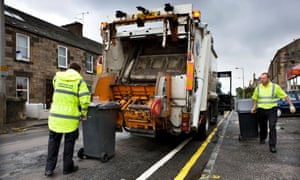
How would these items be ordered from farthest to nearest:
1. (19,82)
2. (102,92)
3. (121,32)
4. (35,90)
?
1. (35,90)
2. (19,82)
3. (121,32)
4. (102,92)

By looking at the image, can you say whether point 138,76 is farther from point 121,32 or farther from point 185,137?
point 185,137

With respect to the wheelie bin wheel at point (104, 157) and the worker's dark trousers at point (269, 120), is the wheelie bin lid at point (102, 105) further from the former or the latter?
the worker's dark trousers at point (269, 120)

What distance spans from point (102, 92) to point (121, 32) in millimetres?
1652

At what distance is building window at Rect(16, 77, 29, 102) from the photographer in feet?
39.8

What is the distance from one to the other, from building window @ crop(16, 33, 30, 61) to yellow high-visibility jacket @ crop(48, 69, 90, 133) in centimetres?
1009

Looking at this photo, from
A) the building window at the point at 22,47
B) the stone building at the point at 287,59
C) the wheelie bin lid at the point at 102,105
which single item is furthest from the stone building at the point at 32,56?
the stone building at the point at 287,59

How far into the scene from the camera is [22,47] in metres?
12.4

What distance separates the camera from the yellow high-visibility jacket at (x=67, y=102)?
3510 mm

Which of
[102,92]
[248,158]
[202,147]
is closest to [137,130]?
[102,92]

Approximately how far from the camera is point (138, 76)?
603cm

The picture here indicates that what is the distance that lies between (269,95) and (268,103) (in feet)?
0.57

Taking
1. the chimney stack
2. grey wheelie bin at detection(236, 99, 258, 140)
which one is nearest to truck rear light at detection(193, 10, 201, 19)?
grey wheelie bin at detection(236, 99, 258, 140)

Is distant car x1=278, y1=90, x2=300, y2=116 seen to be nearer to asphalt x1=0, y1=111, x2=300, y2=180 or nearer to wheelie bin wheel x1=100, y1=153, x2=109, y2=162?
asphalt x1=0, y1=111, x2=300, y2=180

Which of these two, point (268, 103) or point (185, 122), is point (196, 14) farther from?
point (268, 103)
